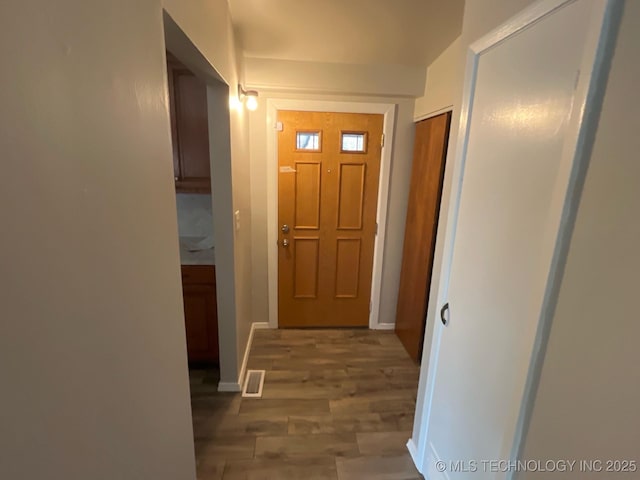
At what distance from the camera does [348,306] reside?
316 centimetres

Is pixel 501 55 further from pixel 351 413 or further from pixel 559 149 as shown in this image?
pixel 351 413

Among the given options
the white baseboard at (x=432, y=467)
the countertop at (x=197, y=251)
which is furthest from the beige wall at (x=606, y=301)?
the countertop at (x=197, y=251)

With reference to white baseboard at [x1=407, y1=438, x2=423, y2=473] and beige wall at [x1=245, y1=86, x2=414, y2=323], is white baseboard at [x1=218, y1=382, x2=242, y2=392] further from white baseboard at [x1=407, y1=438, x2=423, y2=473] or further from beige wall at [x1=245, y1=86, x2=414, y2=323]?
white baseboard at [x1=407, y1=438, x2=423, y2=473]

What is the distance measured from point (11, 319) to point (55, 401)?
6.6 inches

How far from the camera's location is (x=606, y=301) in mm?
720

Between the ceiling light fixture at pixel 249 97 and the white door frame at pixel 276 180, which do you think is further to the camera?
the white door frame at pixel 276 180

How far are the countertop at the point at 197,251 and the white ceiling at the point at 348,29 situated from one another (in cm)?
150

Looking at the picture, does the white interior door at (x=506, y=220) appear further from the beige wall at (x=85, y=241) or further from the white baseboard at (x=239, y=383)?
the white baseboard at (x=239, y=383)

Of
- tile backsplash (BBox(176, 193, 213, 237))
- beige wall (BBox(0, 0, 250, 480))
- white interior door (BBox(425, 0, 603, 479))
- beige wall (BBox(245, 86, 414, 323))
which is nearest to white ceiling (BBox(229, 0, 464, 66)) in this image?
beige wall (BBox(245, 86, 414, 323))

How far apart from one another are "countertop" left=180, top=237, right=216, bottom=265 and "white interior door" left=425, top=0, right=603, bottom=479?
5.44ft

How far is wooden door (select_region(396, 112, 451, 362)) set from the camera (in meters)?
2.35

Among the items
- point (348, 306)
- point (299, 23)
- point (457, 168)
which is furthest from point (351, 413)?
point (299, 23)

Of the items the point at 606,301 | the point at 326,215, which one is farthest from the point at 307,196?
the point at 606,301

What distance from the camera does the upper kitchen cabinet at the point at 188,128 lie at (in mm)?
2104
